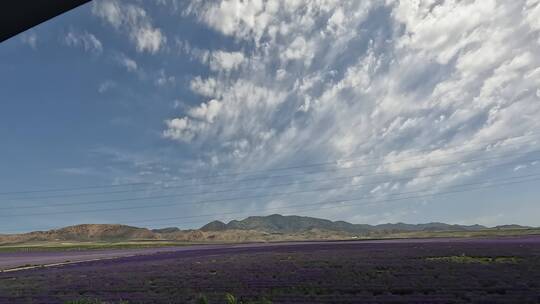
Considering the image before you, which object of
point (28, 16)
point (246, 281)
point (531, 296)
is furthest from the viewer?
point (246, 281)

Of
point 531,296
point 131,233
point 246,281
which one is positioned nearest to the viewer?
point 531,296

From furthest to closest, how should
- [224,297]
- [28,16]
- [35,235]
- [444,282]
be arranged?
[35,235]
[444,282]
[224,297]
[28,16]

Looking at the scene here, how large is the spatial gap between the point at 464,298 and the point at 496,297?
2.89 feet

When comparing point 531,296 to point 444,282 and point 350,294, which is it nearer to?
point 444,282

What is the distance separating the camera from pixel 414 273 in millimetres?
16766

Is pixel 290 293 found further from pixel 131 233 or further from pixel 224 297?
pixel 131 233

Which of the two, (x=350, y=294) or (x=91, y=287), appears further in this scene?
(x=91, y=287)

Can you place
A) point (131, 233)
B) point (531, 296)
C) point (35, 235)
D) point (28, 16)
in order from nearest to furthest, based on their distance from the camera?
1. point (28, 16)
2. point (531, 296)
3. point (35, 235)
4. point (131, 233)

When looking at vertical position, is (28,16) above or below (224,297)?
above

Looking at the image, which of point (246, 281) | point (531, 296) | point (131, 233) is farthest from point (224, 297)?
point (131, 233)

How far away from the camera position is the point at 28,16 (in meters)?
2.19

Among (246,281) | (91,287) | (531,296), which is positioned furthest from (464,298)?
(91,287)

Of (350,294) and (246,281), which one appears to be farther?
(246,281)

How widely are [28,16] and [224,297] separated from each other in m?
11.7
